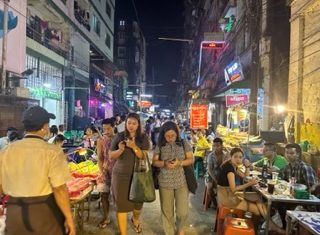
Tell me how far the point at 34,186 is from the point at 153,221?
4.44 metres

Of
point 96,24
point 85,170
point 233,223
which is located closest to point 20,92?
point 85,170

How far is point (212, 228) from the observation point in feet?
23.4

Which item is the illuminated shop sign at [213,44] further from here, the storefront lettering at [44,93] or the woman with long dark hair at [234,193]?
the woman with long dark hair at [234,193]

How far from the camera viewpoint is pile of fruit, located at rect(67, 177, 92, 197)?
5.66m

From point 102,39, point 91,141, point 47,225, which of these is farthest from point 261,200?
point 102,39

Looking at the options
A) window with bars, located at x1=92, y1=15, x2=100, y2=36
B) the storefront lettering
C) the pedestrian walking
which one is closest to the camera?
the pedestrian walking

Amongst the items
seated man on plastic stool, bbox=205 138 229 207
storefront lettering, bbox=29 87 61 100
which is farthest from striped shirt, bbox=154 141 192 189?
storefront lettering, bbox=29 87 61 100

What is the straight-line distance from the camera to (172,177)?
18.7 ft

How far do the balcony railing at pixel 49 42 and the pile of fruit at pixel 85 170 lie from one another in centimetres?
1261

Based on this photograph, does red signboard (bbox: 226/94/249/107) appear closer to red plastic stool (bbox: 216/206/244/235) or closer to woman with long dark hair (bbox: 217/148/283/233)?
woman with long dark hair (bbox: 217/148/283/233)

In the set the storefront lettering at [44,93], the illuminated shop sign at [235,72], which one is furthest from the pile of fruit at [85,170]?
the storefront lettering at [44,93]

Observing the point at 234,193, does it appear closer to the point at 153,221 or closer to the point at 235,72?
the point at 153,221

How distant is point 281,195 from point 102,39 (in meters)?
36.1

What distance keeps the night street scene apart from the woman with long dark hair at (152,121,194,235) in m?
0.02
